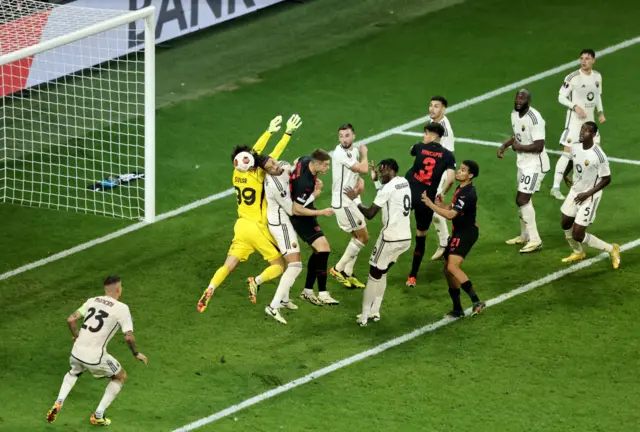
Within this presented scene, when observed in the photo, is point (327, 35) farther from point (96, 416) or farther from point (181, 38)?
point (96, 416)

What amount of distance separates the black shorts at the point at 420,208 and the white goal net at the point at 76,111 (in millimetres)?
4098

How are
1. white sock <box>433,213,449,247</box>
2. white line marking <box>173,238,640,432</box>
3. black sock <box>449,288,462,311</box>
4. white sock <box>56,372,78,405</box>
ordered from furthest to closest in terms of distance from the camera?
1. white sock <box>433,213,449,247</box>
2. black sock <box>449,288,462,311</box>
3. white line marking <box>173,238,640,432</box>
4. white sock <box>56,372,78,405</box>

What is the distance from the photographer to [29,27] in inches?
758

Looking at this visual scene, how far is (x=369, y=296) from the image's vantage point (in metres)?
15.3

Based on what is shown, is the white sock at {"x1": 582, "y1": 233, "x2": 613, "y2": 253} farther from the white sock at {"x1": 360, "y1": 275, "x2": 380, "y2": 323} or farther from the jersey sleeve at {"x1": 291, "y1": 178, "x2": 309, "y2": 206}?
the jersey sleeve at {"x1": 291, "y1": 178, "x2": 309, "y2": 206}

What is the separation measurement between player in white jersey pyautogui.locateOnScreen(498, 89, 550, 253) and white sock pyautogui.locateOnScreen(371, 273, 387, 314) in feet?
8.95

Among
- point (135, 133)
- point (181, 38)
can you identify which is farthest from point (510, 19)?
point (135, 133)

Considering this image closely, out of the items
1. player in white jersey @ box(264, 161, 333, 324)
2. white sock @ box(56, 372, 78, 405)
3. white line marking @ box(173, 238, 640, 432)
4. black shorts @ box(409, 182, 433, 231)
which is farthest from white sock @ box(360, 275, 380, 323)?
white sock @ box(56, 372, 78, 405)

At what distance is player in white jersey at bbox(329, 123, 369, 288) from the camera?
1573 cm

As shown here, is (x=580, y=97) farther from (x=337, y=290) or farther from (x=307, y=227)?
(x=307, y=227)

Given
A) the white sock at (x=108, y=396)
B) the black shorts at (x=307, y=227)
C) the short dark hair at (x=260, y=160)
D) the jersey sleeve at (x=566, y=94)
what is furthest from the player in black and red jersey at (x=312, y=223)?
the jersey sleeve at (x=566, y=94)

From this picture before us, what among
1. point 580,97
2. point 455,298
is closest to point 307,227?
point 455,298

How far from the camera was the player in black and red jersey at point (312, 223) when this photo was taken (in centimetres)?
1521

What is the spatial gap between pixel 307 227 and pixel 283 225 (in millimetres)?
414
